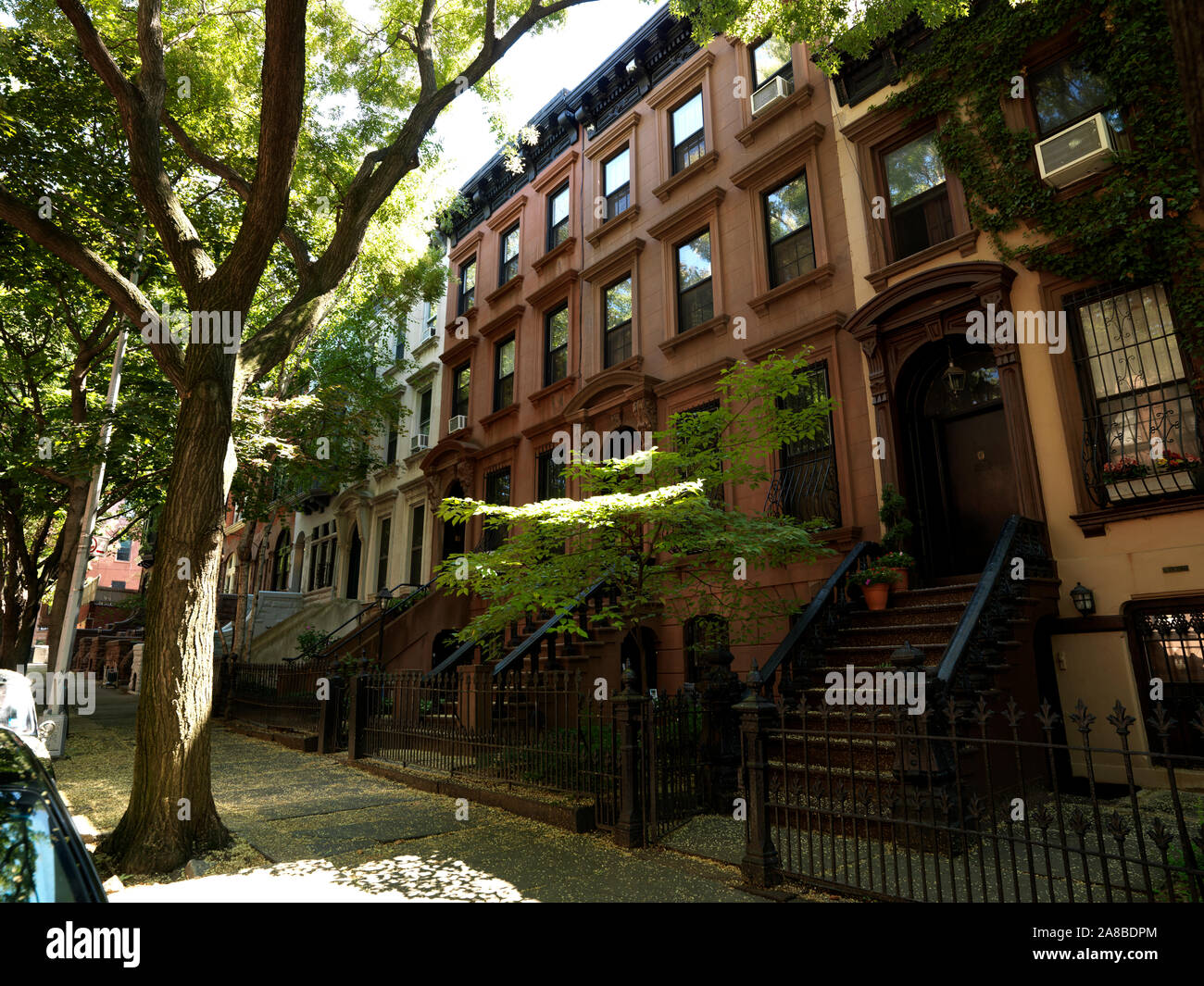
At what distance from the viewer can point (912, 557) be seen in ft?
30.0

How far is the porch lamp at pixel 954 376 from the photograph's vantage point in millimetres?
9656

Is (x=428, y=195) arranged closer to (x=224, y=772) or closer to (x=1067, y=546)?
(x=224, y=772)

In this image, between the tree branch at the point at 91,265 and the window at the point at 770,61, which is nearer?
the tree branch at the point at 91,265

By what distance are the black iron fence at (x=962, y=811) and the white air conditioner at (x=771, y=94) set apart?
10571 millimetres

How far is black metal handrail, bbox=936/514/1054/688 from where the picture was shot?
6453 mm

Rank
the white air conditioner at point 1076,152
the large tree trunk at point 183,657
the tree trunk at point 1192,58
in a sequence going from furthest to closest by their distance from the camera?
the white air conditioner at point 1076,152 → the large tree trunk at point 183,657 → the tree trunk at point 1192,58

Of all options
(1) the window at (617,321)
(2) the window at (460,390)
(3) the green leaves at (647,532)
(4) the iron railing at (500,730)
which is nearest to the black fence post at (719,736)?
(4) the iron railing at (500,730)

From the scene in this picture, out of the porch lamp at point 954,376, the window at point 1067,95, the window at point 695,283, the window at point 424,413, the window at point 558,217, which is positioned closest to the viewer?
the window at point 1067,95

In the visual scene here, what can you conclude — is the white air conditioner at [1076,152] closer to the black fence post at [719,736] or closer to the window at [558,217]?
the black fence post at [719,736]

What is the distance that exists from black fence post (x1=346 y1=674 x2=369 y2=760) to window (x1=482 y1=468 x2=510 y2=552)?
6161 millimetres

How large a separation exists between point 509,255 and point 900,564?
1468cm

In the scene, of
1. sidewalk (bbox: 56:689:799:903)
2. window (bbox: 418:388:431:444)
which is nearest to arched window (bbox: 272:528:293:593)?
window (bbox: 418:388:431:444)

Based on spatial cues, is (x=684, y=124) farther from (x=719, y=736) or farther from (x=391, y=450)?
(x=391, y=450)

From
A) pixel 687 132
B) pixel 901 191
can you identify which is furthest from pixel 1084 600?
pixel 687 132
